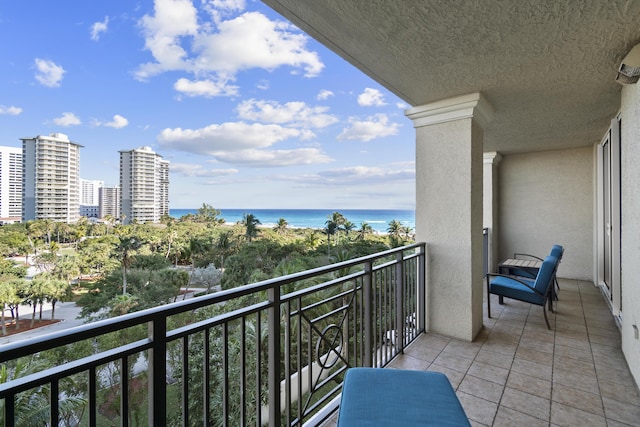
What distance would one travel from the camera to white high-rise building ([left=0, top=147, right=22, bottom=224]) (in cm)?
1903

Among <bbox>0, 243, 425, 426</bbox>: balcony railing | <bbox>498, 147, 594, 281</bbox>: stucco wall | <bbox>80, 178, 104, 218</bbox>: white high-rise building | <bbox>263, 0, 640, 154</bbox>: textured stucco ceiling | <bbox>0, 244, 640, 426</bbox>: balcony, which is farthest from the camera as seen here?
<bbox>80, 178, 104, 218</bbox>: white high-rise building

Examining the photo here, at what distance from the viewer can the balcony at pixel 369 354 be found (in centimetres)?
91

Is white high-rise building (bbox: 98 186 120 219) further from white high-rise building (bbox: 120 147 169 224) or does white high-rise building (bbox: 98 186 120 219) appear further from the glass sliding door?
the glass sliding door

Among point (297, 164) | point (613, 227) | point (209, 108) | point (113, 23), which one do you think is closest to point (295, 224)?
point (297, 164)

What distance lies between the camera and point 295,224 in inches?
1673

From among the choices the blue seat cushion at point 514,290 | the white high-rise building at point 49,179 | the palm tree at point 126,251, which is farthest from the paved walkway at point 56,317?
the blue seat cushion at point 514,290

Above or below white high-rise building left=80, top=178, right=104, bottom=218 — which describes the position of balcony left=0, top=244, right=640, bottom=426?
below

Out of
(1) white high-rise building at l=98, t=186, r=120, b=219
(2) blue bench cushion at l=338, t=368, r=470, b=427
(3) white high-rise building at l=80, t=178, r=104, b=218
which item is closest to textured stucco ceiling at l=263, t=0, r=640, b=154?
(2) blue bench cushion at l=338, t=368, r=470, b=427

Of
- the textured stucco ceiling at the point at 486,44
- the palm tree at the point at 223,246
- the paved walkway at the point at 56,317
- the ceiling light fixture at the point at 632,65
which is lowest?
the paved walkway at the point at 56,317

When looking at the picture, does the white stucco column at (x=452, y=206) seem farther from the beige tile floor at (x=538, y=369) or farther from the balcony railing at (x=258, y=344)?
the beige tile floor at (x=538, y=369)

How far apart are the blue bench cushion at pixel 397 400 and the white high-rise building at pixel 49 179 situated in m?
27.2

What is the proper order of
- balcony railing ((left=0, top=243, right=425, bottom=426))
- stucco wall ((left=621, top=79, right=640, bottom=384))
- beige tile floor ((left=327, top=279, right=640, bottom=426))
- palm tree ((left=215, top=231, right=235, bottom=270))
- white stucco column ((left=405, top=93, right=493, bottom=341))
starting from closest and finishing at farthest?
1. balcony railing ((left=0, top=243, right=425, bottom=426))
2. beige tile floor ((left=327, top=279, right=640, bottom=426))
3. stucco wall ((left=621, top=79, right=640, bottom=384))
4. white stucco column ((left=405, top=93, right=493, bottom=341))
5. palm tree ((left=215, top=231, right=235, bottom=270))

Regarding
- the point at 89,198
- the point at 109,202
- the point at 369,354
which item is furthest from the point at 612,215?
the point at 109,202

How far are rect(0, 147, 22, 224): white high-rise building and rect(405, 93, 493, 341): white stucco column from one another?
26.3m
